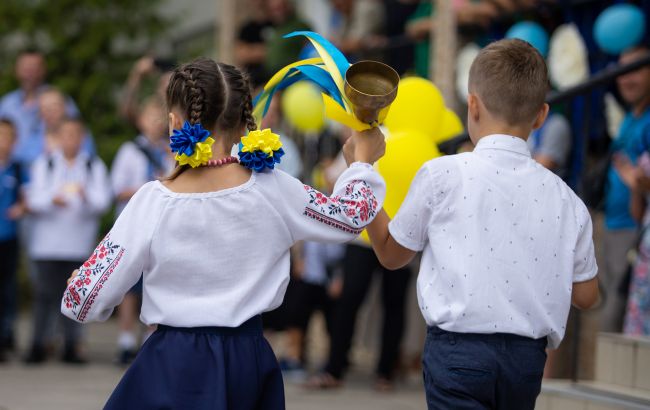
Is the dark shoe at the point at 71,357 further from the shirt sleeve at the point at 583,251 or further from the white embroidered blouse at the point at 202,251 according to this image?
the shirt sleeve at the point at 583,251

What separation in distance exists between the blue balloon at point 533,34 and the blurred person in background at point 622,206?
31.0 inches

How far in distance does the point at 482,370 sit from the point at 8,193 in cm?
563

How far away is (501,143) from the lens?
Result: 3.02 metres

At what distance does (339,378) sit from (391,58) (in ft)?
9.28

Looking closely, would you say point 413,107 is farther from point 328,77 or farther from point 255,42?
point 255,42

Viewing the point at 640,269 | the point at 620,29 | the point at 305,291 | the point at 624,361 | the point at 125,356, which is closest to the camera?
the point at 624,361

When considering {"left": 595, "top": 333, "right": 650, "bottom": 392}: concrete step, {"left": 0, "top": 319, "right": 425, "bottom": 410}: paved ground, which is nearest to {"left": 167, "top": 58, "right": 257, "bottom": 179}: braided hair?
{"left": 595, "top": 333, "right": 650, "bottom": 392}: concrete step

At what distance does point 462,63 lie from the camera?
7344mm

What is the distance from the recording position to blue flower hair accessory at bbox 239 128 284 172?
9.89ft

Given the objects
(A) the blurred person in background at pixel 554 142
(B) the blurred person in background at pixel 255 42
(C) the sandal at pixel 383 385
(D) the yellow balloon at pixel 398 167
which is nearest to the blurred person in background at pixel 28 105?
(B) the blurred person in background at pixel 255 42

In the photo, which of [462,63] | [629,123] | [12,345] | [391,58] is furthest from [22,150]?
[629,123]

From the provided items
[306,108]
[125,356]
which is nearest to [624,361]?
[306,108]

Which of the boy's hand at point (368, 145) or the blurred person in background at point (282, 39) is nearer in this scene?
the boy's hand at point (368, 145)

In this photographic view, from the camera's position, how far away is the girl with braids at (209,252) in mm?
2977
